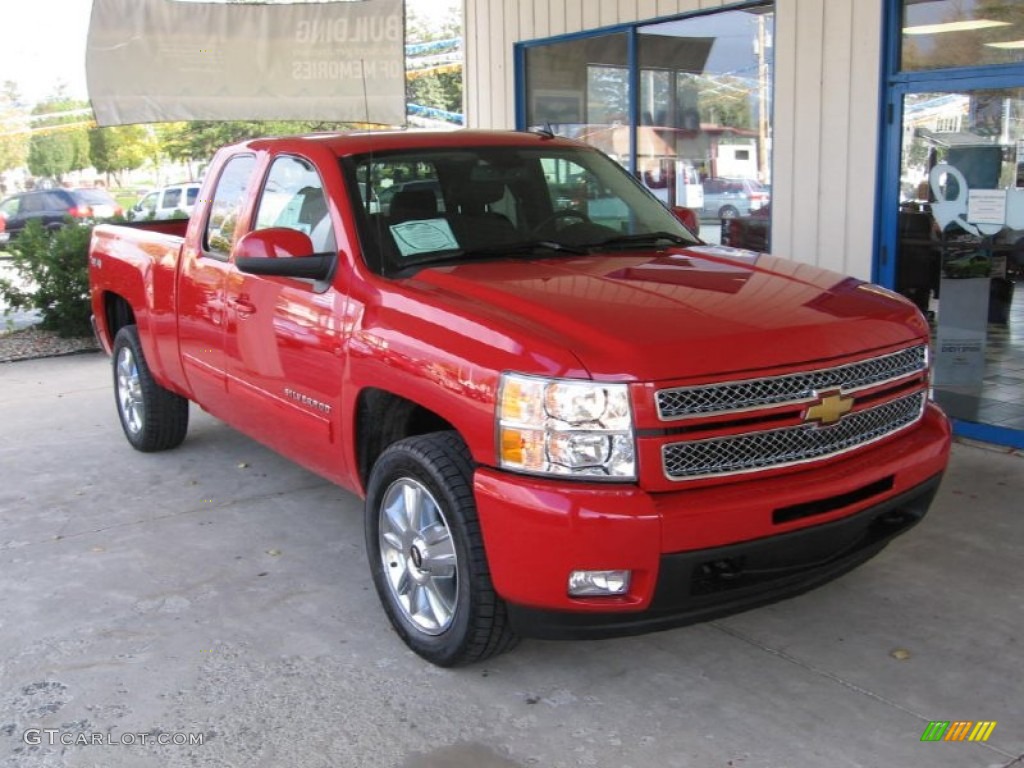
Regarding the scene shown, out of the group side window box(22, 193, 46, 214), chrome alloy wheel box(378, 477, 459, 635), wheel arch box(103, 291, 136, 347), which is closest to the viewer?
chrome alloy wheel box(378, 477, 459, 635)

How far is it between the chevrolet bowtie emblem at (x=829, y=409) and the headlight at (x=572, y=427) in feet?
2.12

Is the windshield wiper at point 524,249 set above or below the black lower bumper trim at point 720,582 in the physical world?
above

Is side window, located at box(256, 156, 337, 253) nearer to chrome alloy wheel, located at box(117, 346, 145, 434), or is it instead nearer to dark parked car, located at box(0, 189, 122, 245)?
chrome alloy wheel, located at box(117, 346, 145, 434)

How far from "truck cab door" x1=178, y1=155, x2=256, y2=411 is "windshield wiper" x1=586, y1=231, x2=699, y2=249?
1.81 m

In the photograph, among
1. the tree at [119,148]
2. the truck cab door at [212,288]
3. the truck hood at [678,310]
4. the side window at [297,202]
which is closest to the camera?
the truck hood at [678,310]

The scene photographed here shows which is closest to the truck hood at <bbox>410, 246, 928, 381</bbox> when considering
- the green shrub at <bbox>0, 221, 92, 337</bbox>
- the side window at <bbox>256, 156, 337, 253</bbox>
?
the side window at <bbox>256, 156, 337, 253</bbox>

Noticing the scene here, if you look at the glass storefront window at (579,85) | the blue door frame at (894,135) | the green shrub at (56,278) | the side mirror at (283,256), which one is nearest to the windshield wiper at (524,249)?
the side mirror at (283,256)

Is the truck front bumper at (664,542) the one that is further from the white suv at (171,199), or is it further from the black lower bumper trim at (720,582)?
the white suv at (171,199)

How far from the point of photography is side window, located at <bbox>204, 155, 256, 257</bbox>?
5035 millimetres

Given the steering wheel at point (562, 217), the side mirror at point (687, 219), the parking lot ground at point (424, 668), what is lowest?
the parking lot ground at point (424, 668)

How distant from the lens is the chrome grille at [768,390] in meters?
3.04

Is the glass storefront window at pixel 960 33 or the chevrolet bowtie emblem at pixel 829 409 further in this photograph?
the glass storefront window at pixel 960 33

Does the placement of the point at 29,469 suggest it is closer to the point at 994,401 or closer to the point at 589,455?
the point at 589,455

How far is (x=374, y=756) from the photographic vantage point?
10.3 feet
